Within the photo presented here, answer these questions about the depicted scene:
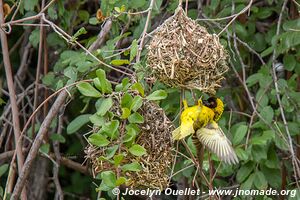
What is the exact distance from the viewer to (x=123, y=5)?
314cm

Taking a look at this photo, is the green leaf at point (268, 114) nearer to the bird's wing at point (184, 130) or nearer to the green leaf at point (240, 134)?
the green leaf at point (240, 134)

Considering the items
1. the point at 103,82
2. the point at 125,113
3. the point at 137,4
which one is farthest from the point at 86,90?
the point at 137,4

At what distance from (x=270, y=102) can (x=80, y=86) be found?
1.35m

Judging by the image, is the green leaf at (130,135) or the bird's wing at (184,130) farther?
the bird's wing at (184,130)

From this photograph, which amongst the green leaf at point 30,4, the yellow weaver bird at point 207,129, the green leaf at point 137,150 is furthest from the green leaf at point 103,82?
the green leaf at point 30,4

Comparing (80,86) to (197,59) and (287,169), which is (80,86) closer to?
(197,59)

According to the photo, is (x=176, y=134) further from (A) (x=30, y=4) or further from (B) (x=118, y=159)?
(A) (x=30, y=4)

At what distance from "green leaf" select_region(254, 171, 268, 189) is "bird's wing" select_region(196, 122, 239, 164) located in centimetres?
66

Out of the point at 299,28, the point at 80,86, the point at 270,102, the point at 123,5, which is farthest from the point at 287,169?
the point at 80,86

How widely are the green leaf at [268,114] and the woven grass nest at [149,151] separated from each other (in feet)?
2.83

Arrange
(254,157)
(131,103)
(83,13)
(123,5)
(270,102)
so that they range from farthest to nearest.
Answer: (83,13) < (270,102) < (254,157) < (123,5) < (131,103)

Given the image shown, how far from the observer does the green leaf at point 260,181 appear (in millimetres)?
3408

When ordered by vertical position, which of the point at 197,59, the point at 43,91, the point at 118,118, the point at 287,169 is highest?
the point at 197,59

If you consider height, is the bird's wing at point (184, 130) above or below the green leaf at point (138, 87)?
below
